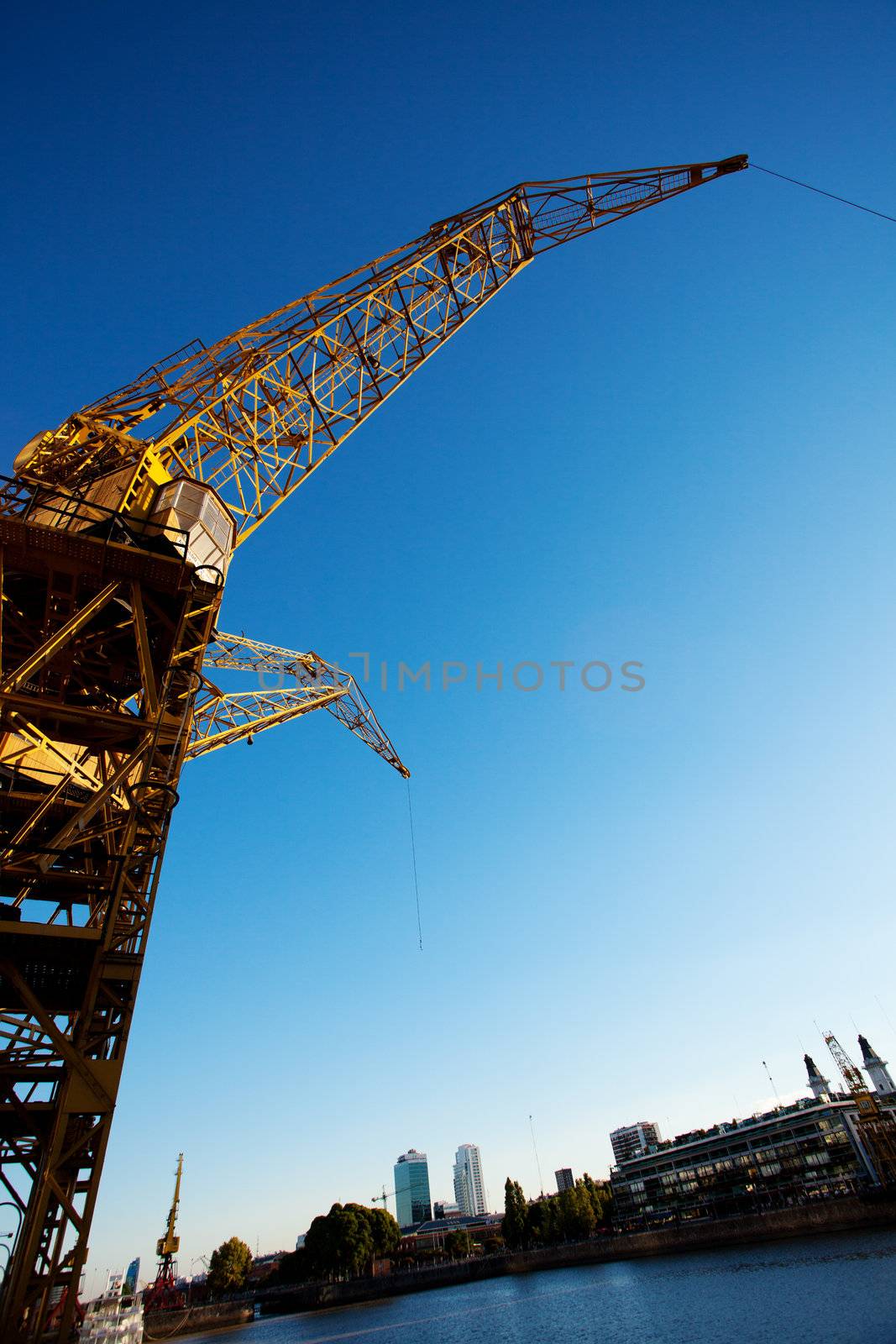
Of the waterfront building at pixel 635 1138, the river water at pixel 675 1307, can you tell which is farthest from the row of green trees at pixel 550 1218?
the waterfront building at pixel 635 1138

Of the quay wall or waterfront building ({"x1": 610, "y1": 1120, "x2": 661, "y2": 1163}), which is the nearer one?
the quay wall

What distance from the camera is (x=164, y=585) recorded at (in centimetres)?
1492

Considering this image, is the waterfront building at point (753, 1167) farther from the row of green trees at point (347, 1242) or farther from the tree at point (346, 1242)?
the tree at point (346, 1242)

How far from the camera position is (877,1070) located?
349 feet

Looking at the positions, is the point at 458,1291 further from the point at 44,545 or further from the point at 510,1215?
the point at 44,545

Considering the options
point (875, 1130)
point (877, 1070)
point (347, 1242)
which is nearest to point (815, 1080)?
point (877, 1070)

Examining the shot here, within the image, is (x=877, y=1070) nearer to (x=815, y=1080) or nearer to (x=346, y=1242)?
(x=815, y=1080)

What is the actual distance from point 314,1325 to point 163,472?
87515mm

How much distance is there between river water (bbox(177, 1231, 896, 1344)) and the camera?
29719 millimetres

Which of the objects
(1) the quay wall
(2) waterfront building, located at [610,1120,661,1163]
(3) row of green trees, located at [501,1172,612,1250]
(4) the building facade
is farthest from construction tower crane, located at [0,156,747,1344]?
(2) waterfront building, located at [610,1120,661,1163]

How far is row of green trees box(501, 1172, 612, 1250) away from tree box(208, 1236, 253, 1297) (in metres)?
A: 41.7

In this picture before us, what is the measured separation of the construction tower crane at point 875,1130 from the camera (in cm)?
7250

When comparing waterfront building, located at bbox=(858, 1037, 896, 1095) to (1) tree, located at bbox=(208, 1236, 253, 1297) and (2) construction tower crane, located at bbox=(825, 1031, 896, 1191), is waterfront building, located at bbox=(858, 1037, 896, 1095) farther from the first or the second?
(1) tree, located at bbox=(208, 1236, 253, 1297)

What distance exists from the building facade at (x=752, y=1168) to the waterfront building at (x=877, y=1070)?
1241 cm
